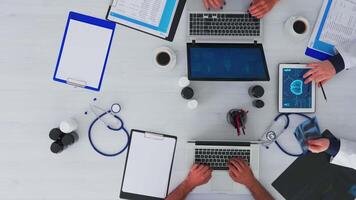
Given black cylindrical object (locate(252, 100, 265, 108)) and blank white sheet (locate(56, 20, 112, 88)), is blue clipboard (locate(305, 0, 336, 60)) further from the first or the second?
blank white sheet (locate(56, 20, 112, 88))

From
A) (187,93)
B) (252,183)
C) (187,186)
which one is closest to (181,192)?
(187,186)

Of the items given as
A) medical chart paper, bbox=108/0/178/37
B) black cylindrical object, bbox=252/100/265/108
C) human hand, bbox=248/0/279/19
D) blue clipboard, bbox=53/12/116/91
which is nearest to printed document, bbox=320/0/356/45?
human hand, bbox=248/0/279/19

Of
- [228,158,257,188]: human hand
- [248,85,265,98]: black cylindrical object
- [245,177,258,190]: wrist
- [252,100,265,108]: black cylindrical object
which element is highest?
[248,85,265,98]: black cylindrical object

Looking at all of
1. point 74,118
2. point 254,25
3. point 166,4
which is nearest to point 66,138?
point 74,118

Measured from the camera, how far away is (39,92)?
147 cm

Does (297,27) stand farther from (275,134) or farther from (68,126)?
(68,126)

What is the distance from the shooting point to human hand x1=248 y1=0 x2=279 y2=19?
4.65ft

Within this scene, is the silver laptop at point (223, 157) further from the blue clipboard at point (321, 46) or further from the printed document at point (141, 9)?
the printed document at point (141, 9)

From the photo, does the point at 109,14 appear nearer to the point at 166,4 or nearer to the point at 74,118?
the point at 166,4

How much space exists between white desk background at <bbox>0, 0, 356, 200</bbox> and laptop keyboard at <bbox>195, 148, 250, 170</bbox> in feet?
0.20

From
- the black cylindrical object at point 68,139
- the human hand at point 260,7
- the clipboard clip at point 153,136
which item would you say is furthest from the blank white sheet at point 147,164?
the human hand at point 260,7

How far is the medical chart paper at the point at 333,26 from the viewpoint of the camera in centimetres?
146

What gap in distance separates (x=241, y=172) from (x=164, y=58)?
1.79 ft

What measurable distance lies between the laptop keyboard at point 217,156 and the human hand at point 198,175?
0.03 m
